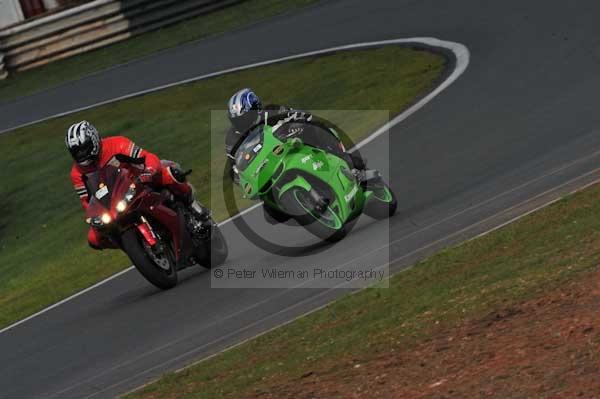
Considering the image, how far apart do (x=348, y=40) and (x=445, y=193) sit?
9.66 meters

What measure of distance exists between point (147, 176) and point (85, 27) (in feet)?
53.1

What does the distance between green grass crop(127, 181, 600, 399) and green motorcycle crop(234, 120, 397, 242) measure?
1.60 metres

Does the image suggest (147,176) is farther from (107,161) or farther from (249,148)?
(249,148)

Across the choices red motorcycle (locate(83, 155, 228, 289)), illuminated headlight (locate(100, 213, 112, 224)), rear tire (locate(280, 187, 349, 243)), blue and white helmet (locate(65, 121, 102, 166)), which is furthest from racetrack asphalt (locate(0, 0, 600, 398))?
blue and white helmet (locate(65, 121, 102, 166))

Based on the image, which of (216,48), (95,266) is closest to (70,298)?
(95,266)

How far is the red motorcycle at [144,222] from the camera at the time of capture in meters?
10.8

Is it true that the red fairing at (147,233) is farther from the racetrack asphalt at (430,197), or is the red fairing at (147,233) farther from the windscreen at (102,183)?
the racetrack asphalt at (430,197)

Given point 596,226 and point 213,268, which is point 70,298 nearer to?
point 213,268

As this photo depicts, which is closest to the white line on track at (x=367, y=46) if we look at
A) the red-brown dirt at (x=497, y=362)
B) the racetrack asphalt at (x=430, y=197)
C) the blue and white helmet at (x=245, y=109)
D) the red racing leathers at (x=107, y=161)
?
the racetrack asphalt at (x=430, y=197)

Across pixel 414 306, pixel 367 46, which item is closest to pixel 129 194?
pixel 414 306

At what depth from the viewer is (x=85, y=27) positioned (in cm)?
2661

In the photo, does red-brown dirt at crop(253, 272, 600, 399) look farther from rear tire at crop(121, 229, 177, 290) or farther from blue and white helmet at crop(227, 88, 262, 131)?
blue and white helmet at crop(227, 88, 262, 131)

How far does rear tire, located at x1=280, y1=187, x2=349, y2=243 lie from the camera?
10570 millimetres

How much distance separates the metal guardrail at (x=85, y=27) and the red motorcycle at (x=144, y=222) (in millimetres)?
15599
